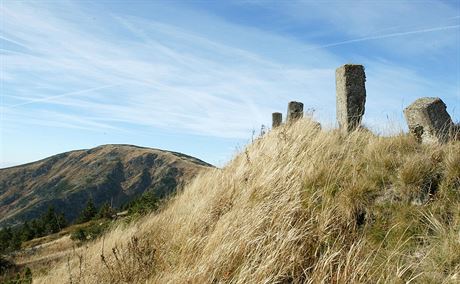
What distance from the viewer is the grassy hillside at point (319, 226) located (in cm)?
393

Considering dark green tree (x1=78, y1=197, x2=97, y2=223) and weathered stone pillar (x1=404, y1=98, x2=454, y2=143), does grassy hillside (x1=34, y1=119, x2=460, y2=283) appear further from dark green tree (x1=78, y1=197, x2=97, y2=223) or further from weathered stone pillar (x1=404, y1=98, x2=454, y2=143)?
dark green tree (x1=78, y1=197, x2=97, y2=223)

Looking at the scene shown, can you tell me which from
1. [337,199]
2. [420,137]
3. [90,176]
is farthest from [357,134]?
[90,176]

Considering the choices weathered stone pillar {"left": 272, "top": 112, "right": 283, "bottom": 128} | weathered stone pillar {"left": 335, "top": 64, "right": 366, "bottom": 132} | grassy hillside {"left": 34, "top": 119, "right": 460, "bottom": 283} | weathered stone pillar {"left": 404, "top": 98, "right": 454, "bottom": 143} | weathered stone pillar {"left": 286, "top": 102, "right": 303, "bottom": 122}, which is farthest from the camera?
weathered stone pillar {"left": 272, "top": 112, "right": 283, "bottom": 128}

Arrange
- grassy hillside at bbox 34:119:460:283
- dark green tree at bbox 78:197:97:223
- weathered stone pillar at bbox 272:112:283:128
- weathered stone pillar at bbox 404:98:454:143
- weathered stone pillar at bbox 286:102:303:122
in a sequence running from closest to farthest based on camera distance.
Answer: grassy hillside at bbox 34:119:460:283
weathered stone pillar at bbox 404:98:454:143
weathered stone pillar at bbox 286:102:303:122
weathered stone pillar at bbox 272:112:283:128
dark green tree at bbox 78:197:97:223

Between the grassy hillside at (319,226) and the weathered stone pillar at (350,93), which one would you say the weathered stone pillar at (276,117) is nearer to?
the weathered stone pillar at (350,93)

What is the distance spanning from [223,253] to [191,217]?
1808 mm

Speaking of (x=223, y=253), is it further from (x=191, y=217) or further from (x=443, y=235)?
(x=443, y=235)

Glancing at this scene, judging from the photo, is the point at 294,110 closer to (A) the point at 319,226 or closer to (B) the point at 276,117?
(B) the point at 276,117

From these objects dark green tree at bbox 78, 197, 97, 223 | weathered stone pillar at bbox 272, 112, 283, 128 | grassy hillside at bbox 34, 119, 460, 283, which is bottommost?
dark green tree at bbox 78, 197, 97, 223

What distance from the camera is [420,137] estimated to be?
6.76 meters

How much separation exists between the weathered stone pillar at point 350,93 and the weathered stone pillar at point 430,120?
4.55 ft

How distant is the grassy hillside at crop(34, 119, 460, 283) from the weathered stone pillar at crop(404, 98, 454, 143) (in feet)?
1.16

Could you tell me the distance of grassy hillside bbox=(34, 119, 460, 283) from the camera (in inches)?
155

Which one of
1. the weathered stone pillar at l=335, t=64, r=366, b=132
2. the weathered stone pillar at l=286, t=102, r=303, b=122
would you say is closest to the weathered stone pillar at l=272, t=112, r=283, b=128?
the weathered stone pillar at l=286, t=102, r=303, b=122
